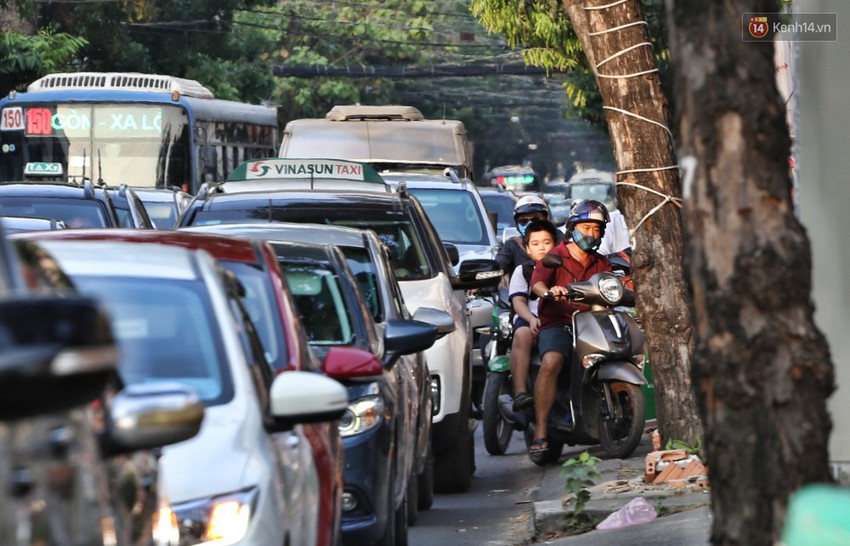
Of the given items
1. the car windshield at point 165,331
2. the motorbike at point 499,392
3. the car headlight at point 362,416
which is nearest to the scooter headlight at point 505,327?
the motorbike at point 499,392

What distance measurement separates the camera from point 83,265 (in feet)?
19.6

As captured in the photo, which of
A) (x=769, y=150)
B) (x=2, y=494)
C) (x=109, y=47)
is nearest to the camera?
(x=2, y=494)

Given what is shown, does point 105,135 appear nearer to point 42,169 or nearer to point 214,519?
point 42,169

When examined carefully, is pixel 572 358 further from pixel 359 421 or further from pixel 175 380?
pixel 175 380

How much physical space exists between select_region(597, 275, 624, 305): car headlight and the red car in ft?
16.0

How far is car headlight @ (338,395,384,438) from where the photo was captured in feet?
26.5

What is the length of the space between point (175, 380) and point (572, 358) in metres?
6.76

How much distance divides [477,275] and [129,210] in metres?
4.22

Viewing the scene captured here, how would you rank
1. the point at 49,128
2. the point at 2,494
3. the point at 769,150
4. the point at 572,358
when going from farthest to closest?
the point at 49,128, the point at 572,358, the point at 769,150, the point at 2,494

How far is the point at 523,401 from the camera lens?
1230 cm

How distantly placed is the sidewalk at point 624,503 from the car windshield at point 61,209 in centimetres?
507

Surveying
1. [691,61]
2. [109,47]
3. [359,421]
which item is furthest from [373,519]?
[109,47]

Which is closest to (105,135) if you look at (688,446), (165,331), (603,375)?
(603,375)

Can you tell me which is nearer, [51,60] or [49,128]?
[49,128]
